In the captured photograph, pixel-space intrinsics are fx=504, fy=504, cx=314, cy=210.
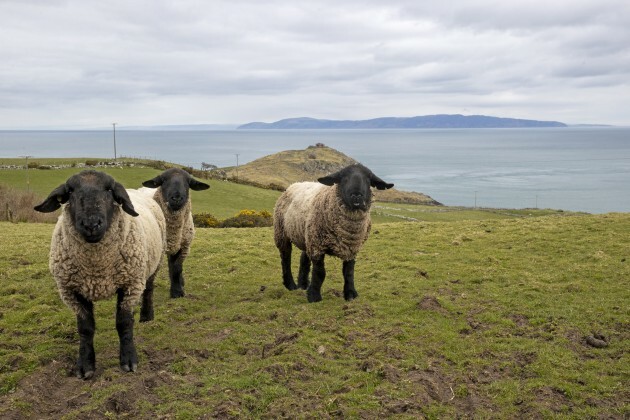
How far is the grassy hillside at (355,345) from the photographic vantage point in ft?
20.5

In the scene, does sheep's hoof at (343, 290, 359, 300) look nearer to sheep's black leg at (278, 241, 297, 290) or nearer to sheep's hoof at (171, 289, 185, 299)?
sheep's black leg at (278, 241, 297, 290)

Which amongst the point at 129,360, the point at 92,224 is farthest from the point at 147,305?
the point at 92,224

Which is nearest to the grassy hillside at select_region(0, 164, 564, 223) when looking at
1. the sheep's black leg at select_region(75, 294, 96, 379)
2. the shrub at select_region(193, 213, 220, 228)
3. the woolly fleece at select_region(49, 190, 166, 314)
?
the shrub at select_region(193, 213, 220, 228)

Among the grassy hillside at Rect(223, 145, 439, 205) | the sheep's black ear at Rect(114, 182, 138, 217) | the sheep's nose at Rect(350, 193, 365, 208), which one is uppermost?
the sheep's black ear at Rect(114, 182, 138, 217)

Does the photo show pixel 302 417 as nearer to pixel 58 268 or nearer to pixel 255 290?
pixel 58 268

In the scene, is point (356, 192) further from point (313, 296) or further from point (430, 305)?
point (430, 305)

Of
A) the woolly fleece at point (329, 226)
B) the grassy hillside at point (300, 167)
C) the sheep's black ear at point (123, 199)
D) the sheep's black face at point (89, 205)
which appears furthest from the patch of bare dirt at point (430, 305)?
the grassy hillside at point (300, 167)

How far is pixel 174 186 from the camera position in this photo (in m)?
10.6

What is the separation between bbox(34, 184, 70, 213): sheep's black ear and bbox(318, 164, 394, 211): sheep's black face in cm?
486

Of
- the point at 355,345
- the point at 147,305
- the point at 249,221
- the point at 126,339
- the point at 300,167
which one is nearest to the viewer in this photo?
the point at 126,339

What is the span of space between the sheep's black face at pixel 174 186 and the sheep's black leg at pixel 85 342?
139 inches

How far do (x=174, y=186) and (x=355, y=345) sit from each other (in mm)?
5181

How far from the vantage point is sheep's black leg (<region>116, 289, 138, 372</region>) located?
7.27m

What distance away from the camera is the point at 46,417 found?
597 cm
